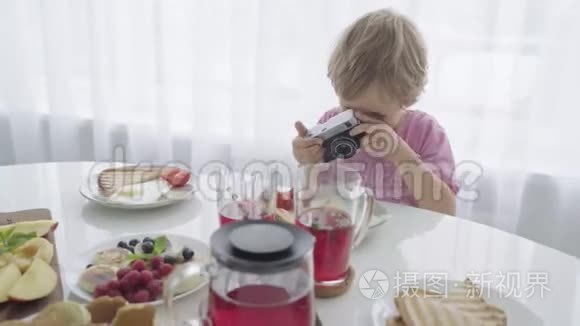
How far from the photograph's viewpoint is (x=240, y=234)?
0.54 meters

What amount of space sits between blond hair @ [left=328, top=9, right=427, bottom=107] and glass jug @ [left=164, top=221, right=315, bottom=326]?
61 cm

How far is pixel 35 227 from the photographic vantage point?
84 cm

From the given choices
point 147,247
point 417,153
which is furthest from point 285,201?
point 417,153

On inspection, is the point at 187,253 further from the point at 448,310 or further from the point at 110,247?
the point at 448,310

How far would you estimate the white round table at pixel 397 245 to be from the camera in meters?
0.73

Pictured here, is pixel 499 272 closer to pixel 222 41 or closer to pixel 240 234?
pixel 240 234

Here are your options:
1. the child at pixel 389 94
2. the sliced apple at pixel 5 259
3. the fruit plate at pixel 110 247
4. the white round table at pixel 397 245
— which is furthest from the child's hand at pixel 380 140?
the sliced apple at pixel 5 259

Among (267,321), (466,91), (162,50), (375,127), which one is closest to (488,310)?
(267,321)

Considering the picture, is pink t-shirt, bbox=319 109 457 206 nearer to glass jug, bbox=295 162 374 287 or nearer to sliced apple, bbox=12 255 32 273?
glass jug, bbox=295 162 374 287

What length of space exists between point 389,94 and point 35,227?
0.66 metres

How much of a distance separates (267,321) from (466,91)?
1.15 m

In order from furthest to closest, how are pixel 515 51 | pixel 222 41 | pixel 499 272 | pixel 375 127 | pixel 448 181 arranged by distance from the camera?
pixel 222 41
pixel 515 51
pixel 448 181
pixel 375 127
pixel 499 272

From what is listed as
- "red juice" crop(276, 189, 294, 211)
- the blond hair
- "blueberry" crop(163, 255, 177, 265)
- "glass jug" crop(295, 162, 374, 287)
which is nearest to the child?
the blond hair

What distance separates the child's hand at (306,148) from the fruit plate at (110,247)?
28 cm
